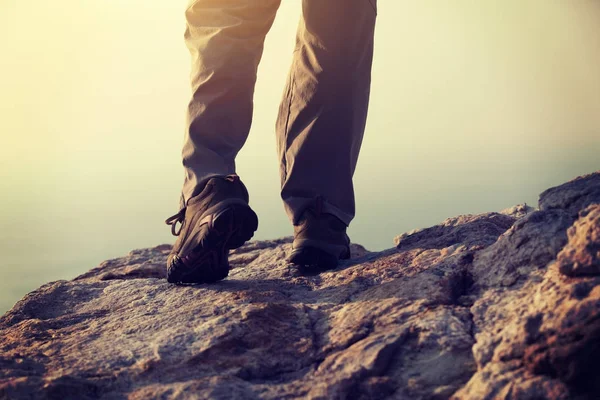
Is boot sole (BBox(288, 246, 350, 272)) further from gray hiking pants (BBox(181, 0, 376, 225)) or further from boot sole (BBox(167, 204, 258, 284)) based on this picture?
boot sole (BBox(167, 204, 258, 284))

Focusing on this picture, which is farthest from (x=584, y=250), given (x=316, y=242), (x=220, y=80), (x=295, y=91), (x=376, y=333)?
(x=220, y=80)

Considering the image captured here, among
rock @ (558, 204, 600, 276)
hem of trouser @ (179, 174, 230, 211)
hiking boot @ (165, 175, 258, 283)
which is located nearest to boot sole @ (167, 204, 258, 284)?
hiking boot @ (165, 175, 258, 283)

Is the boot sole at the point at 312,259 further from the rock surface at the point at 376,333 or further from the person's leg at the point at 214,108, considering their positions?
the person's leg at the point at 214,108

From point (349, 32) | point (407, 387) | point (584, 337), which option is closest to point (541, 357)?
point (584, 337)

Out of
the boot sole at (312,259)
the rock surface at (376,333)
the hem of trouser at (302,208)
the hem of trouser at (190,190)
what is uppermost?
the hem of trouser at (190,190)

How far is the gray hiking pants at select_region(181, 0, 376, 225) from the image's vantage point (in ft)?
7.16

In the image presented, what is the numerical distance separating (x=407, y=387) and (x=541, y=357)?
0.27 metres

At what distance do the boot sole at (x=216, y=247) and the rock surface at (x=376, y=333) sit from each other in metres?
0.08

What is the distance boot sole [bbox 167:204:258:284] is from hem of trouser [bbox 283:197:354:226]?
28cm

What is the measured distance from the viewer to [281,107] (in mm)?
2373

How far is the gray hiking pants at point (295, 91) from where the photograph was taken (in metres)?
2.18

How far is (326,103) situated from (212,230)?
635 mm

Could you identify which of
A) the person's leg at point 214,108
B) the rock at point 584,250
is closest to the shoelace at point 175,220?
the person's leg at point 214,108

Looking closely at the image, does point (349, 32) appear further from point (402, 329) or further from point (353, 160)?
point (402, 329)
